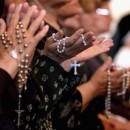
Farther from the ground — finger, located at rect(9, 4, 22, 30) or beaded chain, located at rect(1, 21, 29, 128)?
finger, located at rect(9, 4, 22, 30)

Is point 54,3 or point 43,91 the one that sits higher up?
point 54,3

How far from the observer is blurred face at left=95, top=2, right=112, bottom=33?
4.92 ft

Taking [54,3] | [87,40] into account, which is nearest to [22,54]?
[87,40]

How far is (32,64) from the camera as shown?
2.77ft

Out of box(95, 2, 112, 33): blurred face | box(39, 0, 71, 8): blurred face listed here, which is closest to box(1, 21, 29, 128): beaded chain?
box(39, 0, 71, 8): blurred face

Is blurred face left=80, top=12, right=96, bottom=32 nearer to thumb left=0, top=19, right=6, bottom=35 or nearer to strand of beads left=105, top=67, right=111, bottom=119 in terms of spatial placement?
strand of beads left=105, top=67, right=111, bottom=119

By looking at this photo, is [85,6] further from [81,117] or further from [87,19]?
[81,117]

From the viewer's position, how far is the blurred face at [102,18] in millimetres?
1499

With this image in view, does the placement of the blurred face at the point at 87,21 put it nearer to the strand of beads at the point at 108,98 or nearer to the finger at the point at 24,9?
the strand of beads at the point at 108,98

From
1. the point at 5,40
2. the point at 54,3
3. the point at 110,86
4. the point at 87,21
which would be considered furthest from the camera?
the point at 87,21

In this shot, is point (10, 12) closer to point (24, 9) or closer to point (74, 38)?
point (24, 9)

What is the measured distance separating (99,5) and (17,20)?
27.4 inches

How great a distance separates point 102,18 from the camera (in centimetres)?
160

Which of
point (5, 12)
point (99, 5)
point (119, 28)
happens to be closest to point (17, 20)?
point (5, 12)
